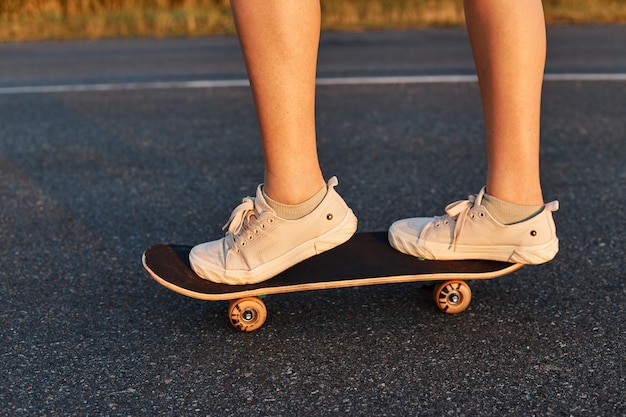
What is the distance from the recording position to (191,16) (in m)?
12.0

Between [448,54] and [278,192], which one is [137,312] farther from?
[448,54]

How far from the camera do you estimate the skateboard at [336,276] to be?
2.44 m

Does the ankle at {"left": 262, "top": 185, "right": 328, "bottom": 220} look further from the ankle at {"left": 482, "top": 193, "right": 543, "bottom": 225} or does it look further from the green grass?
the green grass

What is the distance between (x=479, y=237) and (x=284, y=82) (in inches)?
26.5

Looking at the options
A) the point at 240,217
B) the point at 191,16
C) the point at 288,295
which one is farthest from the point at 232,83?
the point at 191,16

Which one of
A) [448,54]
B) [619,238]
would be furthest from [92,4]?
[619,238]

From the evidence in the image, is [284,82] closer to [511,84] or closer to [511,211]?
[511,84]

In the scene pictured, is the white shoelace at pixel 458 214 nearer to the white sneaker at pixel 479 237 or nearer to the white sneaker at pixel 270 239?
the white sneaker at pixel 479 237

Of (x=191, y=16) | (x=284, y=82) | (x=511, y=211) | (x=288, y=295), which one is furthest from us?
(x=191, y=16)

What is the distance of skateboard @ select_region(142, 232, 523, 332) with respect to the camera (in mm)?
2438

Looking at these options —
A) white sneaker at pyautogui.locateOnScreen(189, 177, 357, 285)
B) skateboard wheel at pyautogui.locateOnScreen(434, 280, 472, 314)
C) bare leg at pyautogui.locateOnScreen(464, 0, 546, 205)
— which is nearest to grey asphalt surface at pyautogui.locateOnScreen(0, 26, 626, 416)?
skateboard wheel at pyautogui.locateOnScreen(434, 280, 472, 314)

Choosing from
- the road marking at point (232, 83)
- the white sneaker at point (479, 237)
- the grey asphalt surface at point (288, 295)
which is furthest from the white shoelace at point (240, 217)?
the road marking at point (232, 83)

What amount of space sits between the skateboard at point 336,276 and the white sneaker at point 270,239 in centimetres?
4

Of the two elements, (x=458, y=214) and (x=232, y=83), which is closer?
(x=458, y=214)
